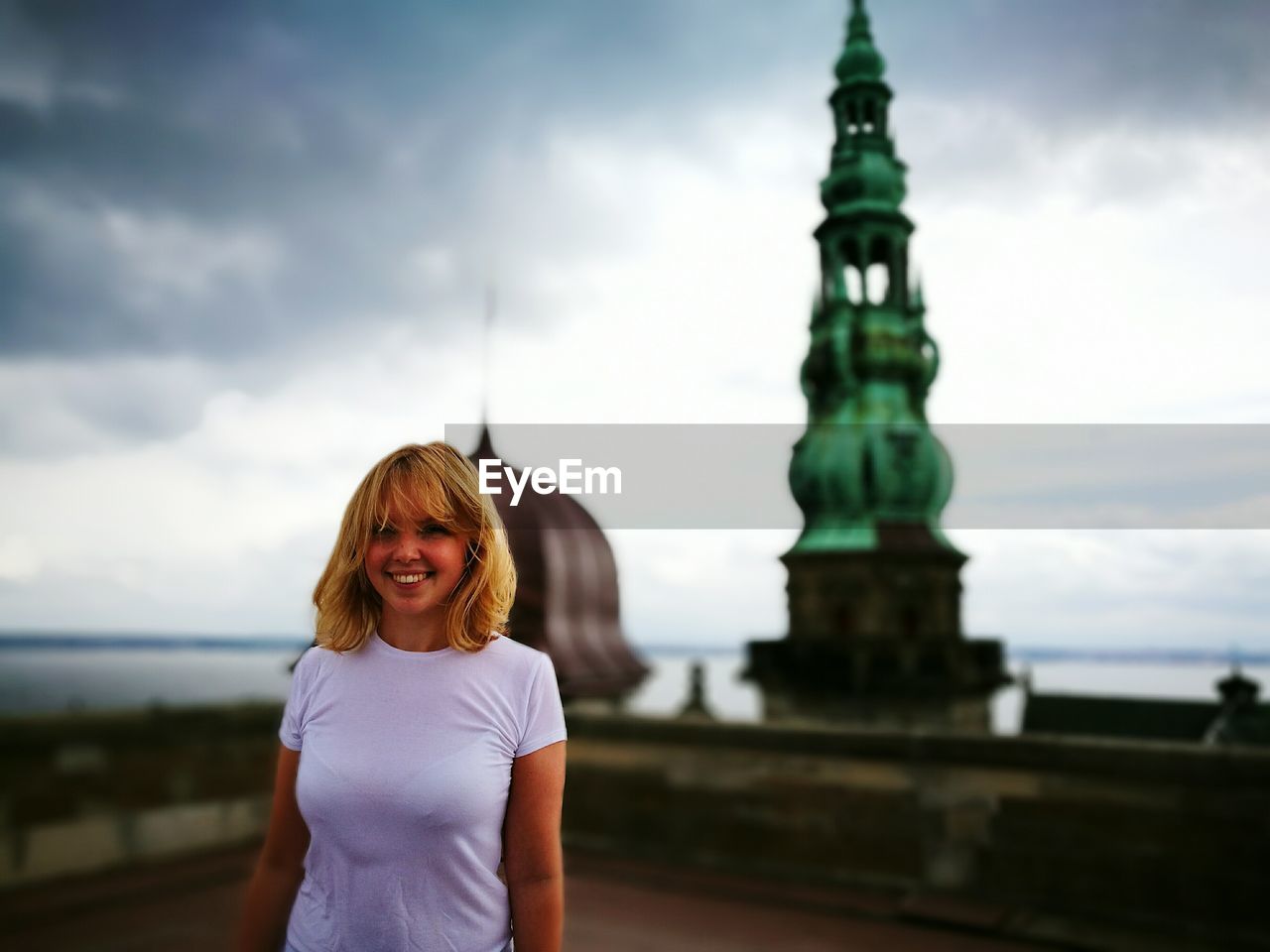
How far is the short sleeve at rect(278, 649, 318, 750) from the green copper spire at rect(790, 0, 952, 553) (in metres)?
39.8

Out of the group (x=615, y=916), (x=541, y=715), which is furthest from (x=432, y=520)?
(x=615, y=916)

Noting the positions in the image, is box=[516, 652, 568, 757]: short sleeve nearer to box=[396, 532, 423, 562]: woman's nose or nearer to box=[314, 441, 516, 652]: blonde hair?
box=[314, 441, 516, 652]: blonde hair

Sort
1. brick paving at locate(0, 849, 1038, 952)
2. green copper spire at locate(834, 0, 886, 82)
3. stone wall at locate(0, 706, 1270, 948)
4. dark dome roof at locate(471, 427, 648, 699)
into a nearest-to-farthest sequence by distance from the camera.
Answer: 1. brick paving at locate(0, 849, 1038, 952)
2. stone wall at locate(0, 706, 1270, 948)
3. dark dome roof at locate(471, 427, 648, 699)
4. green copper spire at locate(834, 0, 886, 82)

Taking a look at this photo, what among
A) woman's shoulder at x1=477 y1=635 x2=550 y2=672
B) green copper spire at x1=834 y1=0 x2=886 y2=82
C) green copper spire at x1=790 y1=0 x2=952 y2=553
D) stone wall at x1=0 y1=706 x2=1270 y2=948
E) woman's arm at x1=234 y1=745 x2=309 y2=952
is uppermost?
green copper spire at x1=834 y1=0 x2=886 y2=82

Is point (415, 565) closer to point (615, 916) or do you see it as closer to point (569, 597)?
point (615, 916)

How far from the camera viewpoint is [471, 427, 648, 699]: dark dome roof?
8508 mm

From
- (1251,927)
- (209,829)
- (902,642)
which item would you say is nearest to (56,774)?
(209,829)

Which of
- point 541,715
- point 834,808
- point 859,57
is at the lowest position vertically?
point 834,808

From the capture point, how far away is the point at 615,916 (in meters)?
5.93

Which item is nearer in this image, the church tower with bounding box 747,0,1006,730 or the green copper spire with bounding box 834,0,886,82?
the church tower with bounding box 747,0,1006,730

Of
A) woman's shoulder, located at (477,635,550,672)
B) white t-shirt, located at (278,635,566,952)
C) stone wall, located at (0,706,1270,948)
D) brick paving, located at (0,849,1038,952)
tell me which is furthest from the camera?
stone wall, located at (0,706,1270,948)

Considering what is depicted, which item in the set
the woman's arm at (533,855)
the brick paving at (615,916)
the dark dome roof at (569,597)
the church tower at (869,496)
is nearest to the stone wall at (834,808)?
the brick paving at (615,916)

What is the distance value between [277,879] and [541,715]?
577 millimetres

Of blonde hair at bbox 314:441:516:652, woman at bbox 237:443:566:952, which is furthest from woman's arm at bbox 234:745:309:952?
blonde hair at bbox 314:441:516:652
